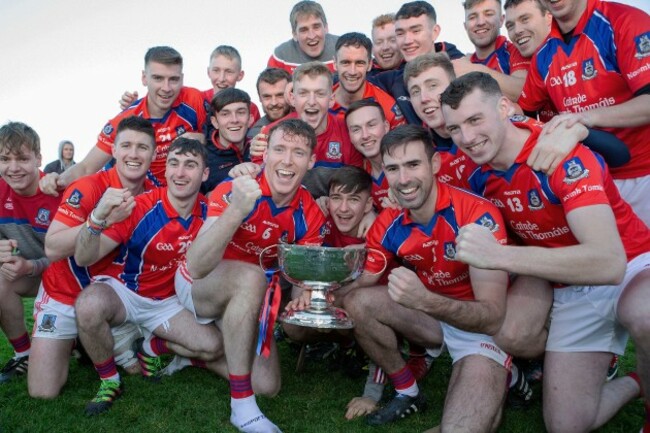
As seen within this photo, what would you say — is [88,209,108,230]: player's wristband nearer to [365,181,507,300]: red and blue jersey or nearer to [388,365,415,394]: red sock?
[365,181,507,300]: red and blue jersey

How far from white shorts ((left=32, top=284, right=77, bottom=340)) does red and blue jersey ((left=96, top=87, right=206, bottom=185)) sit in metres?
1.70

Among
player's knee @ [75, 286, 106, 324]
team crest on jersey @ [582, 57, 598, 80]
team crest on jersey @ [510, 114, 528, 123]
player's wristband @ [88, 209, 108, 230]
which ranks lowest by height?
player's knee @ [75, 286, 106, 324]

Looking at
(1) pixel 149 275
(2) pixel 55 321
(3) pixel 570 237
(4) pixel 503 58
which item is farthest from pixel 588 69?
(2) pixel 55 321

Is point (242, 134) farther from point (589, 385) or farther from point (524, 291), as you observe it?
point (589, 385)

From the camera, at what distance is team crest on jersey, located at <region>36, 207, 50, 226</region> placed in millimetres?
5211

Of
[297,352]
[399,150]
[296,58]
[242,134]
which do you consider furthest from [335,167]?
[296,58]

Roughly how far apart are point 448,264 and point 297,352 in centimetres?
226

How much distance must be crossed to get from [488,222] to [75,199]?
3.18 m

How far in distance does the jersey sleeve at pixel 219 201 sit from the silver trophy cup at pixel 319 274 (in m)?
0.55

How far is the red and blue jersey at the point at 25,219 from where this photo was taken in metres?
5.18

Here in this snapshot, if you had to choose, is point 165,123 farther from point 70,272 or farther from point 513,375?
point 513,375

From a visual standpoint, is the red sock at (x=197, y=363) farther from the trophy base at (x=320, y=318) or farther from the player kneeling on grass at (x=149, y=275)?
the trophy base at (x=320, y=318)

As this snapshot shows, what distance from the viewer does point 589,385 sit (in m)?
3.54

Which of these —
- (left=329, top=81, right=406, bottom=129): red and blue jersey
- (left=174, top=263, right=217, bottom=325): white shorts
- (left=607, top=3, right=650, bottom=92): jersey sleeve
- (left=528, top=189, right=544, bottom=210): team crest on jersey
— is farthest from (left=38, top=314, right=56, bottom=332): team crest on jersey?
(left=607, top=3, right=650, bottom=92): jersey sleeve
